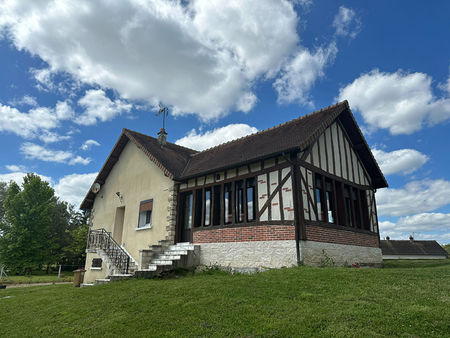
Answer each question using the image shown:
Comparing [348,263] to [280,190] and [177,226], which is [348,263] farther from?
[177,226]

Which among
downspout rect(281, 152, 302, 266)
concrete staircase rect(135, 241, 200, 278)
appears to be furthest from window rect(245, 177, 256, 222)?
concrete staircase rect(135, 241, 200, 278)

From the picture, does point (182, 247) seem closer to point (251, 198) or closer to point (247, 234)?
point (247, 234)

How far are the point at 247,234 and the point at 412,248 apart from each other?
131 ft

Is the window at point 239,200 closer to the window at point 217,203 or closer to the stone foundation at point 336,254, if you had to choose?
the window at point 217,203

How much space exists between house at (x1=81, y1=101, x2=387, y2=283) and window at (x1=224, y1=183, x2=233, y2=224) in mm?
Result: 38

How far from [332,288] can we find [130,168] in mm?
12555

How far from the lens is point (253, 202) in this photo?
1069 centimetres

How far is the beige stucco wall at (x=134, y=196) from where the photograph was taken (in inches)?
530

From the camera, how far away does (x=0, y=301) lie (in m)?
10.1

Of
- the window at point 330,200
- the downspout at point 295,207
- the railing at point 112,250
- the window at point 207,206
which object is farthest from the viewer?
the window at point 207,206

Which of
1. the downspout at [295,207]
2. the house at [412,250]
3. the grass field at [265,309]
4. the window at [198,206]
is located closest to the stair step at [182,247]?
the window at [198,206]

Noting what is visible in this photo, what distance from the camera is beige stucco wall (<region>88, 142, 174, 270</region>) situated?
13461 mm

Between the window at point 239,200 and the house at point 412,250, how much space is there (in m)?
35.4

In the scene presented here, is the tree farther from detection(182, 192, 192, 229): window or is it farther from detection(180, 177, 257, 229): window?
detection(180, 177, 257, 229): window
